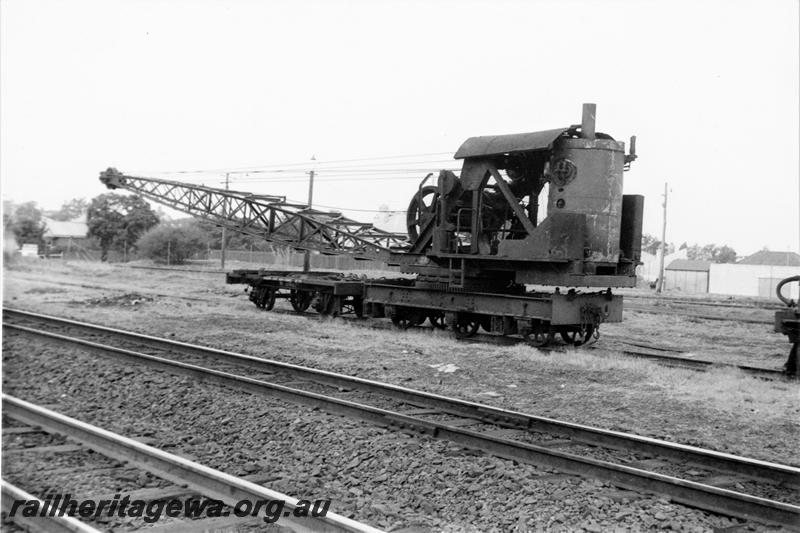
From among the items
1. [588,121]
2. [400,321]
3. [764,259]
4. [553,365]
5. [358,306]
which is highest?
[588,121]

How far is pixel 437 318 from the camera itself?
15062 mm

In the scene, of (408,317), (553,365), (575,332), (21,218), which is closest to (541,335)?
(575,332)

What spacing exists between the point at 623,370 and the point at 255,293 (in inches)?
442

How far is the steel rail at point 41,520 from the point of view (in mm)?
3900

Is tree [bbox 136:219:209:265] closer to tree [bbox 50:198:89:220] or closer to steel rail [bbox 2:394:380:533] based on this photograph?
tree [bbox 50:198:89:220]

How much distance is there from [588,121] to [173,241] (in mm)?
24088

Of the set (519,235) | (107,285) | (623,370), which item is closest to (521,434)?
(623,370)

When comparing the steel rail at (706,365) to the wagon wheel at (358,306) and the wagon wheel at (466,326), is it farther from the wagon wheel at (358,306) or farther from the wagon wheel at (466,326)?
the wagon wheel at (358,306)

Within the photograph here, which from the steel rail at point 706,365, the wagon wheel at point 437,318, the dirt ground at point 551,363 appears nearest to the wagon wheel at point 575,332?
the dirt ground at point 551,363

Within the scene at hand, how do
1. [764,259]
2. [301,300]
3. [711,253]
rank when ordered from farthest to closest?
[711,253] < [764,259] < [301,300]

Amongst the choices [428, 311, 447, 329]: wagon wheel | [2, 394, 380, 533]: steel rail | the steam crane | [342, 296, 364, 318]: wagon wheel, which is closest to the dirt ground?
[428, 311, 447, 329]: wagon wheel

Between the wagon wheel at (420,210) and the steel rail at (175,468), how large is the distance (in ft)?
28.0

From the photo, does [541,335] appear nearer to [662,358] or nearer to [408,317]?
[662,358]

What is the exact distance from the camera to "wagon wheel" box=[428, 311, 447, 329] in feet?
47.2
